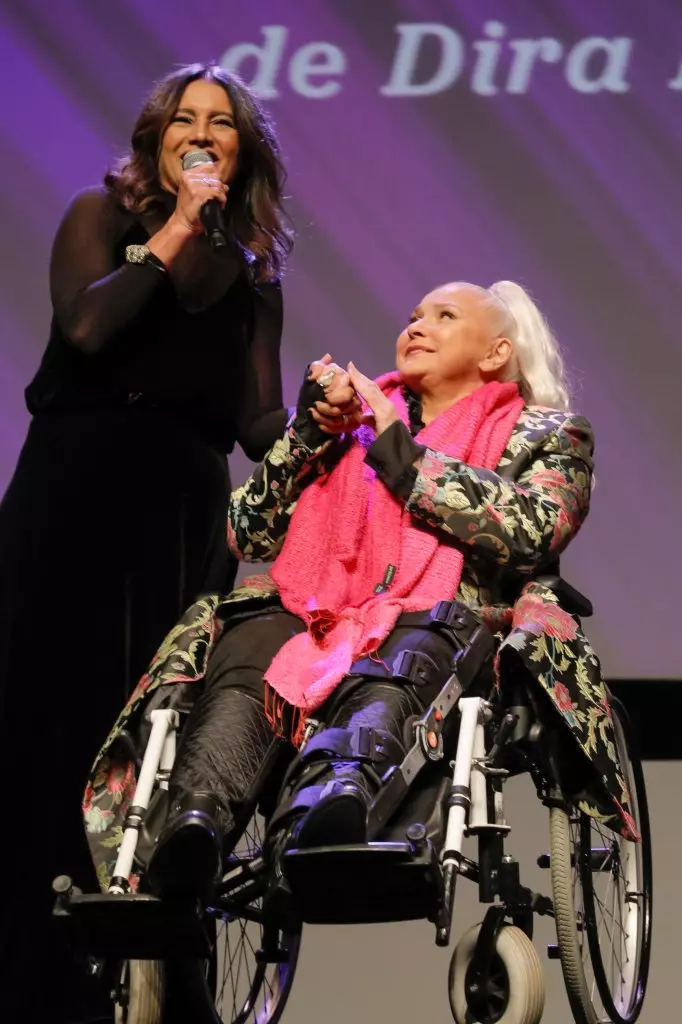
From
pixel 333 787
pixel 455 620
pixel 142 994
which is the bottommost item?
pixel 142 994

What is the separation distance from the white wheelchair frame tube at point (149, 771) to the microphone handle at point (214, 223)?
0.74m

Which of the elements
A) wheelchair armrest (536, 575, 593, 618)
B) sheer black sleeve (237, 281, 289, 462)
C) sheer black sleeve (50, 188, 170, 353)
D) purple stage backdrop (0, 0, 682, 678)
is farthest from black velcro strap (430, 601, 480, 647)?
purple stage backdrop (0, 0, 682, 678)

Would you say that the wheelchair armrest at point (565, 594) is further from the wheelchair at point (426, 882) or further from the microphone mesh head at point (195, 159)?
the microphone mesh head at point (195, 159)

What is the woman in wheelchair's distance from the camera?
202cm

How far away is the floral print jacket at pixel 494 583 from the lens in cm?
219

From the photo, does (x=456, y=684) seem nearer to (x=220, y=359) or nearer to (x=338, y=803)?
(x=338, y=803)

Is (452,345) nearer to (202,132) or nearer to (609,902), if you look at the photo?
(202,132)

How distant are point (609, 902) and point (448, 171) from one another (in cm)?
167

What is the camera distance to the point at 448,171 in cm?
355

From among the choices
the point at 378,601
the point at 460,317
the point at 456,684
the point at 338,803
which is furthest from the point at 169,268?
the point at 338,803

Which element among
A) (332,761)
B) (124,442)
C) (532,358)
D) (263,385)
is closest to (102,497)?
(124,442)

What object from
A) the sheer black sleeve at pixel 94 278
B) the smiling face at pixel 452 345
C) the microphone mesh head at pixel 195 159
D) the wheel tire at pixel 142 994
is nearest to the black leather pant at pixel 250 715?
the wheel tire at pixel 142 994

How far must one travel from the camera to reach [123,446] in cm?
271

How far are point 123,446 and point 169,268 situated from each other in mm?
316
